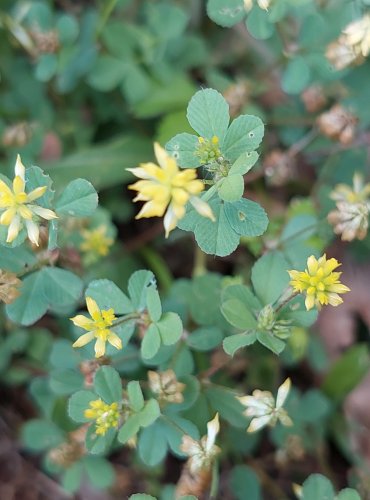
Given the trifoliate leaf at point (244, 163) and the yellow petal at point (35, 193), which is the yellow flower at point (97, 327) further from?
the trifoliate leaf at point (244, 163)

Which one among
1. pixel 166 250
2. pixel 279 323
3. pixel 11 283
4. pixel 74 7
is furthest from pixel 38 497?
pixel 74 7

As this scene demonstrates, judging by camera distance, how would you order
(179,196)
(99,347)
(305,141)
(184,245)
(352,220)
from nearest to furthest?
(179,196) → (99,347) → (352,220) → (305,141) → (184,245)

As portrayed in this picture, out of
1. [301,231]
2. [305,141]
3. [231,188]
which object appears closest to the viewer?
[231,188]

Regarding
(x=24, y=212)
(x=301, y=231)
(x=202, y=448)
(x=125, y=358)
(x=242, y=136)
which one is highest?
(x=242, y=136)

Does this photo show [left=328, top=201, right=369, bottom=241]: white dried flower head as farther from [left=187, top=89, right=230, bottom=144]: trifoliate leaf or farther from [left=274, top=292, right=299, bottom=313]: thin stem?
[left=187, top=89, right=230, bottom=144]: trifoliate leaf

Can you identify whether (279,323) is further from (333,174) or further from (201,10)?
(201,10)

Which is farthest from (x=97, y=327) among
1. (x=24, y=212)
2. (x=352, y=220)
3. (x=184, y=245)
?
(x=184, y=245)

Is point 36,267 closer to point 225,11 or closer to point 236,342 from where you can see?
point 236,342
